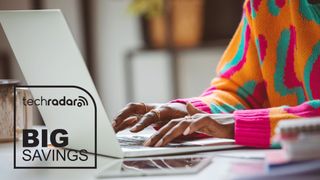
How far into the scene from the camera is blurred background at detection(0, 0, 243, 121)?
3486 millimetres

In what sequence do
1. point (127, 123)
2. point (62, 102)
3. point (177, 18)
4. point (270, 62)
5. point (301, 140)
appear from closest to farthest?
1. point (301, 140)
2. point (62, 102)
3. point (127, 123)
4. point (270, 62)
5. point (177, 18)

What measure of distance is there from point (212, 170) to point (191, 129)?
161 millimetres

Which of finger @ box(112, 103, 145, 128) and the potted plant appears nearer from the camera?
finger @ box(112, 103, 145, 128)

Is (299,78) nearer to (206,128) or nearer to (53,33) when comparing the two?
(206,128)

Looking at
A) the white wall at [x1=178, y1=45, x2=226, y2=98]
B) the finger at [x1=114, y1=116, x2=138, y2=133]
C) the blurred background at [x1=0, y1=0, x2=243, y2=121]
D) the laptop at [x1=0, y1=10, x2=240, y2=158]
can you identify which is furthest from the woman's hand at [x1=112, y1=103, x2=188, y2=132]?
the white wall at [x1=178, y1=45, x2=226, y2=98]

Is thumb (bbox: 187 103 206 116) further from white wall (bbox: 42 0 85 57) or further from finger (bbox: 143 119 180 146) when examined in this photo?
white wall (bbox: 42 0 85 57)

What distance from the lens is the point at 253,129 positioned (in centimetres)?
101

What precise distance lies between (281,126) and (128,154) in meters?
0.29

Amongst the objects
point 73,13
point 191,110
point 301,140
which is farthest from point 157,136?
point 73,13

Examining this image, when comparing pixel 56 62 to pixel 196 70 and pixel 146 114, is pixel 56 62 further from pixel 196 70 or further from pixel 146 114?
pixel 196 70

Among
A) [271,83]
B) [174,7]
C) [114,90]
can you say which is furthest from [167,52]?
[271,83]

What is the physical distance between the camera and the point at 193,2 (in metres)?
3.43

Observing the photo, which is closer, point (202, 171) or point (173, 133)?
point (202, 171)

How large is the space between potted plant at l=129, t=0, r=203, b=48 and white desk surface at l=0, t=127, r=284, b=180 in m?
2.51
